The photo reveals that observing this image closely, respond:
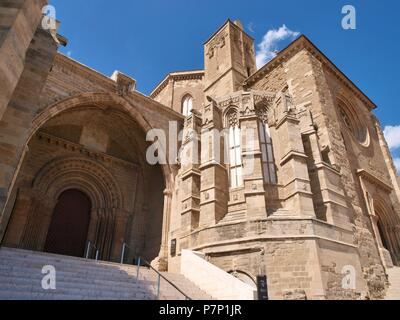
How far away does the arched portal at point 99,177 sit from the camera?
11.7 meters

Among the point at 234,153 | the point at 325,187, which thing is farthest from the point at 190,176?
the point at 325,187

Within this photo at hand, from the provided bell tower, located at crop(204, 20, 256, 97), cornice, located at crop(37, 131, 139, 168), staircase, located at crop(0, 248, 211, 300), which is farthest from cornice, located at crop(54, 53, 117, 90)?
staircase, located at crop(0, 248, 211, 300)

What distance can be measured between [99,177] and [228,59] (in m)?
10.9

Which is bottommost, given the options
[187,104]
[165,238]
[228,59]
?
[165,238]

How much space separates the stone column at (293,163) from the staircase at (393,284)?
4.00 meters

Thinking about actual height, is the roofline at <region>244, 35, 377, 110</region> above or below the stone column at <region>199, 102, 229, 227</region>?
above

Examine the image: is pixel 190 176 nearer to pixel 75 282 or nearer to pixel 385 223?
pixel 75 282

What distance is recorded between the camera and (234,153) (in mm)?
11141

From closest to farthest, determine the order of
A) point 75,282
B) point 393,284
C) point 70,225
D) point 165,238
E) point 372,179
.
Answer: point 75,282 < point 393,284 < point 165,238 < point 372,179 < point 70,225

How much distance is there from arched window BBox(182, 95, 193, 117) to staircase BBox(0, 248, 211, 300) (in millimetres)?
13907

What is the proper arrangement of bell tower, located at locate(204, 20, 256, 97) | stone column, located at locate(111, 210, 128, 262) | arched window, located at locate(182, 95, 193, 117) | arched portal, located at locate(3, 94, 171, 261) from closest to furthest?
arched portal, located at locate(3, 94, 171, 261), stone column, located at locate(111, 210, 128, 262), bell tower, located at locate(204, 20, 256, 97), arched window, located at locate(182, 95, 193, 117)

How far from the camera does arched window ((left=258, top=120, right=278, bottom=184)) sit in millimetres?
10352

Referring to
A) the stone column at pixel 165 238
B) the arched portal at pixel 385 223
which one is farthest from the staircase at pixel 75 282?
the arched portal at pixel 385 223

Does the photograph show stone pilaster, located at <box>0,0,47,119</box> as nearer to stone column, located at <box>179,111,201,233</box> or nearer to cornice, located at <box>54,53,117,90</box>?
stone column, located at <box>179,111,201,233</box>
